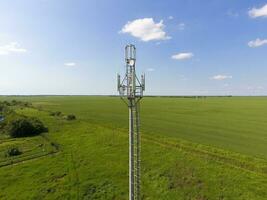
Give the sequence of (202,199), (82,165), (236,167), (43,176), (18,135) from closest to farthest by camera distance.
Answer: (202,199)
(236,167)
(43,176)
(82,165)
(18,135)

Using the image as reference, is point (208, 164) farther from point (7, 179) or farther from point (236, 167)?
point (7, 179)

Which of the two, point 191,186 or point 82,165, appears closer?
point 191,186

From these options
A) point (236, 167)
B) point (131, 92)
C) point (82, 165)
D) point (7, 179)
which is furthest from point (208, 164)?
point (7, 179)

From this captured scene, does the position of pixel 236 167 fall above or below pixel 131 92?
below

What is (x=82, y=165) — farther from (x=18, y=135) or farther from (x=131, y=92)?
(x=18, y=135)

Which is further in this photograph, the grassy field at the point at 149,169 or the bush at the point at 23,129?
the bush at the point at 23,129

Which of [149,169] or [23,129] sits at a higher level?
[23,129]

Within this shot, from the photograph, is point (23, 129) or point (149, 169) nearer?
point (149, 169)

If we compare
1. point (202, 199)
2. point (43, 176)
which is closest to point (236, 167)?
point (202, 199)

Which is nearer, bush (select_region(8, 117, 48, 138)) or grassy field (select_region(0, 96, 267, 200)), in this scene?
grassy field (select_region(0, 96, 267, 200))

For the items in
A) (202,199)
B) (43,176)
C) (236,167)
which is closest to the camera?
(202,199)
